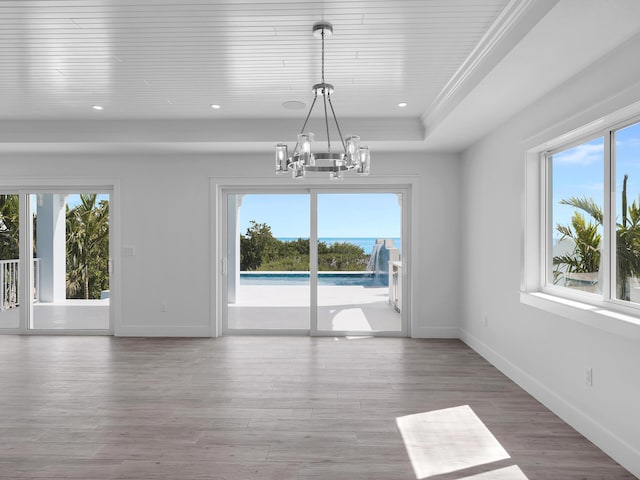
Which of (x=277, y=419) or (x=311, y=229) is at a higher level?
(x=311, y=229)

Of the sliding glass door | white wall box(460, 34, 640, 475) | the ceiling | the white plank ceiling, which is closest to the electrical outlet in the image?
white wall box(460, 34, 640, 475)

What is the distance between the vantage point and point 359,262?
225 inches

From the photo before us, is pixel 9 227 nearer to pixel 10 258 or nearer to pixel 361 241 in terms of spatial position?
pixel 10 258

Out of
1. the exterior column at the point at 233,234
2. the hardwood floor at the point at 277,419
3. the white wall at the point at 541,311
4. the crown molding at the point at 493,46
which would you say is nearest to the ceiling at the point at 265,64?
the crown molding at the point at 493,46

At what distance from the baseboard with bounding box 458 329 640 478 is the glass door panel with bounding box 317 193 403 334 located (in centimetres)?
165

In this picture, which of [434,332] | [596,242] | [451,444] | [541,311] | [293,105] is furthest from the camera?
[434,332]

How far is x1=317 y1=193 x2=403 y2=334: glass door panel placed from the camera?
18.7 ft

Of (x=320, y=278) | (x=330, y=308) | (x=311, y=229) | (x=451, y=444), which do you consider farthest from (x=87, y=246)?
(x=451, y=444)

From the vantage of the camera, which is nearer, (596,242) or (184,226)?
(596,242)

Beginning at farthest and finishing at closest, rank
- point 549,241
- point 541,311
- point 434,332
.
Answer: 1. point 434,332
2. point 549,241
3. point 541,311

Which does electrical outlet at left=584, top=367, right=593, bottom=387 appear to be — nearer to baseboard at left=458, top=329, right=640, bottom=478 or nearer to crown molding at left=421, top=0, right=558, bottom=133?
baseboard at left=458, top=329, right=640, bottom=478

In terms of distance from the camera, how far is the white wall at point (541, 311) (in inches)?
98.3

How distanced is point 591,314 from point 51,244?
6078mm

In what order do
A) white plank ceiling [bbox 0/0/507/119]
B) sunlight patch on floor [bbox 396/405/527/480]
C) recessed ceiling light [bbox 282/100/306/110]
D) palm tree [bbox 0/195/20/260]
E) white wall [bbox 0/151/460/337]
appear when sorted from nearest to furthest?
sunlight patch on floor [bbox 396/405/527/480]
white plank ceiling [bbox 0/0/507/119]
recessed ceiling light [bbox 282/100/306/110]
white wall [bbox 0/151/460/337]
palm tree [bbox 0/195/20/260]
